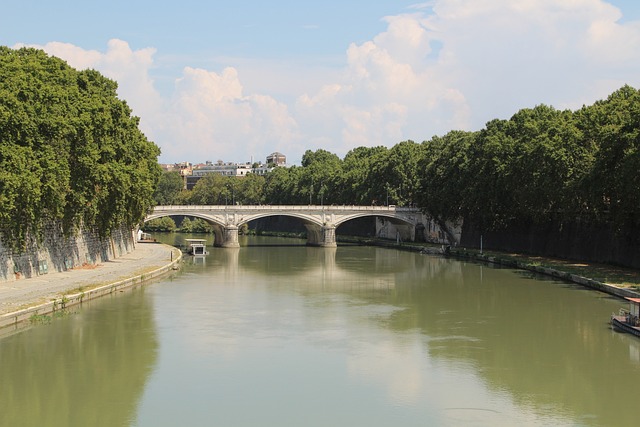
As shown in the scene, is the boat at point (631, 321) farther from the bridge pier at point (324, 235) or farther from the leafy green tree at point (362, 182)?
the leafy green tree at point (362, 182)

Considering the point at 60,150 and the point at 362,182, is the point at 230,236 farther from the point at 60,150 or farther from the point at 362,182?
the point at 60,150

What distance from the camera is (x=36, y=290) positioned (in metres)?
39.5

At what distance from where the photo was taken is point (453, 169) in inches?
3403

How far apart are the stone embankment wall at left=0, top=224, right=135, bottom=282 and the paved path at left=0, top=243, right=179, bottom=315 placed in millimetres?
511

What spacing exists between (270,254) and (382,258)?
38.4ft

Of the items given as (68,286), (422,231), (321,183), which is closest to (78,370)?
(68,286)

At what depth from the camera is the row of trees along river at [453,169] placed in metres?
Answer: 41.3

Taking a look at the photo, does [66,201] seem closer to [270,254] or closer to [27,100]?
[27,100]

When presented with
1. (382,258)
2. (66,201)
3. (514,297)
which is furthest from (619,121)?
(66,201)

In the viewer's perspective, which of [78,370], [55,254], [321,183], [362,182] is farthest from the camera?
[321,183]

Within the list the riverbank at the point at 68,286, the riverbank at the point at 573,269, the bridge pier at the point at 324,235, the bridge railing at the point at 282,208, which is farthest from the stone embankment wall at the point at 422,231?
the riverbank at the point at 68,286

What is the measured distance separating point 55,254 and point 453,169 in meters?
47.7

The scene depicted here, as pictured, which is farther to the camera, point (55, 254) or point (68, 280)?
point (55, 254)

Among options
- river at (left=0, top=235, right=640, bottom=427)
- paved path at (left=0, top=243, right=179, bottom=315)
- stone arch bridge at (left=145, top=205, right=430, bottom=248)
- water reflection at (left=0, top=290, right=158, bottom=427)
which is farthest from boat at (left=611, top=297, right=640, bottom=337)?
stone arch bridge at (left=145, top=205, right=430, bottom=248)
